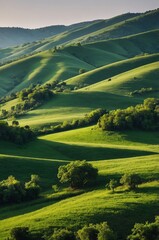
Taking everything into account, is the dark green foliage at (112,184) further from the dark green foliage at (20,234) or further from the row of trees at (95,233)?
the dark green foliage at (20,234)

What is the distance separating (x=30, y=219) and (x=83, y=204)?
9.38m

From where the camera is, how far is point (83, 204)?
2731 inches

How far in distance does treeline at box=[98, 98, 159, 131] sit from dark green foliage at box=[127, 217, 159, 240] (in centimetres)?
7572

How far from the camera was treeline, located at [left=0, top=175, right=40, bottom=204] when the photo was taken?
76.5 metres

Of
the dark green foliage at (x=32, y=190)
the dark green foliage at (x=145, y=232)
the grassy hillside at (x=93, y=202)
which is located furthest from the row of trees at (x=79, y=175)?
the dark green foliage at (x=145, y=232)

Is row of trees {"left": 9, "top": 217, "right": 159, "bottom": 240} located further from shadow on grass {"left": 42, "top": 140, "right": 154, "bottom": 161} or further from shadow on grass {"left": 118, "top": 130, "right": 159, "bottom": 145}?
Result: shadow on grass {"left": 118, "top": 130, "right": 159, "bottom": 145}

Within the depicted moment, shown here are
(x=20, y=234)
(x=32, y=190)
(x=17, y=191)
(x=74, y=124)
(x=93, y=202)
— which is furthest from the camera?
(x=74, y=124)

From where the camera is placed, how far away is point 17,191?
252 feet

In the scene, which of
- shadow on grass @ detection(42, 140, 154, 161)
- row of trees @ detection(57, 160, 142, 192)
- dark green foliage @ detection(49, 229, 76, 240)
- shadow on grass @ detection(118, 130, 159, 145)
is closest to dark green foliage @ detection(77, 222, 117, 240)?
dark green foliage @ detection(49, 229, 76, 240)

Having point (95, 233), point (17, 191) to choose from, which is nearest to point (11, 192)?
point (17, 191)

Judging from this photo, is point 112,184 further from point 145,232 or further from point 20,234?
point 20,234

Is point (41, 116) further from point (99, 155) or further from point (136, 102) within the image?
point (99, 155)

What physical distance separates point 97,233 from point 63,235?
484 cm

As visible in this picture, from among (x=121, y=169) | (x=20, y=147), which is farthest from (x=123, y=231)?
(x=20, y=147)
